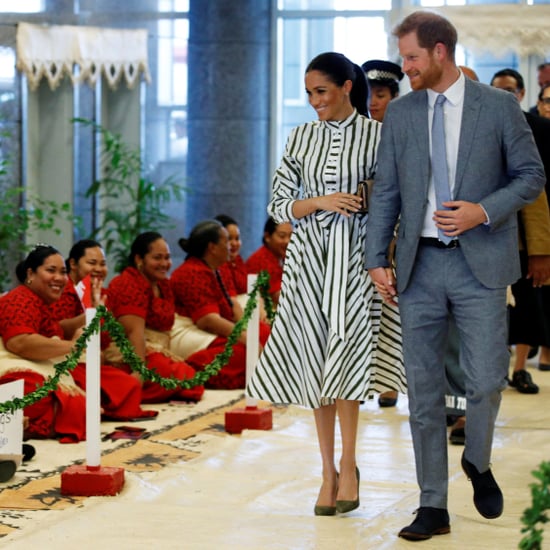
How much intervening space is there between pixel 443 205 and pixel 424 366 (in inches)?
21.4

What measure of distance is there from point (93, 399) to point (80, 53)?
6.14 m

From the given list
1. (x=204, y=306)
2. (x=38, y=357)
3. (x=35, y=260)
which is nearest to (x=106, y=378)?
(x=38, y=357)

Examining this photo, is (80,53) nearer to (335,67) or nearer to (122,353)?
(122,353)

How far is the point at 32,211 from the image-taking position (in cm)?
1002

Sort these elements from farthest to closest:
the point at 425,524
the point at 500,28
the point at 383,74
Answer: the point at 500,28
the point at 383,74
the point at 425,524

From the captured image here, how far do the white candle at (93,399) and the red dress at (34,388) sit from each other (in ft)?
4.11

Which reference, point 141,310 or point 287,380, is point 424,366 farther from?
point 141,310

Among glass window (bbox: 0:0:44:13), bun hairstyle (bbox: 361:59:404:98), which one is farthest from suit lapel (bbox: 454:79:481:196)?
glass window (bbox: 0:0:44:13)

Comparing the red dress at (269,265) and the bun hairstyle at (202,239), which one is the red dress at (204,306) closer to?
the bun hairstyle at (202,239)

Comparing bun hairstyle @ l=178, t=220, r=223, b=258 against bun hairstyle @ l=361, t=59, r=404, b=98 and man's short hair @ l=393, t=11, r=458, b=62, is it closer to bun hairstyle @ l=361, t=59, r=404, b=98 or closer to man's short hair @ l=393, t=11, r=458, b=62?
bun hairstyle @ l=361, t=59, r=404, b=98

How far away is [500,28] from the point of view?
1210 centimetres

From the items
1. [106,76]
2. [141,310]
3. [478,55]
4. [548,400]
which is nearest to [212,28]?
[106,76]

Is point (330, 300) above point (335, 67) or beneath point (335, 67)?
beneath

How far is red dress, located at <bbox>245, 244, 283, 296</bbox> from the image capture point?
920 cm
